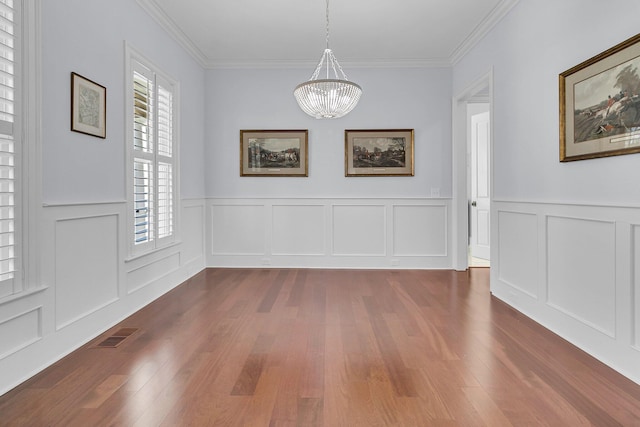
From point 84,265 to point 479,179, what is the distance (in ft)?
20.2

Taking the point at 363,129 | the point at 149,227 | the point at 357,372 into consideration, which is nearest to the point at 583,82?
the point at 357,372

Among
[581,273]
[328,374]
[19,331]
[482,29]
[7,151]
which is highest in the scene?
[482,29]

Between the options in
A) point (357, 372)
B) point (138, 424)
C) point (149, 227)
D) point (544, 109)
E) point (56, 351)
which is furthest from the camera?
point (149, 227)

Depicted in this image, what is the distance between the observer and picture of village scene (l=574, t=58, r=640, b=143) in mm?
2311

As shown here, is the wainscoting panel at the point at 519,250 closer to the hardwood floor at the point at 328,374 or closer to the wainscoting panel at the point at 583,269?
the wainscoting panel at the point at 583,269

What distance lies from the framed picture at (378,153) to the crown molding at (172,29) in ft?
7.77

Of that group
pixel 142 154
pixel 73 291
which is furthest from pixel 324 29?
pixel 73 291

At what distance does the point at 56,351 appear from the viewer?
8.31 ft

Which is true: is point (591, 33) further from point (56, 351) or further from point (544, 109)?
point (56, 351)

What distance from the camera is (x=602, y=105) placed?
8.46ft

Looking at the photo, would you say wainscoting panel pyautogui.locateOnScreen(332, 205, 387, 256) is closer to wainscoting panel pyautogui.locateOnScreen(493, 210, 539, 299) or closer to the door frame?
the door frame

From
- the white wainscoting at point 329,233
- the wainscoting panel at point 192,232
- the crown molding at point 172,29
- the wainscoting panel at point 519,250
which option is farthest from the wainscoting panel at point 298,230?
the wainscoting panel at point 519,250

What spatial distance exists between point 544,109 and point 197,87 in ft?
14.4

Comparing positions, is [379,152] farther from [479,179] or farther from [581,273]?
[581,273]
